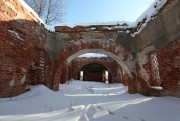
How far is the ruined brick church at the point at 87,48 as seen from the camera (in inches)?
164

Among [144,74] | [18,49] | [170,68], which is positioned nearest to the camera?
[170,68]

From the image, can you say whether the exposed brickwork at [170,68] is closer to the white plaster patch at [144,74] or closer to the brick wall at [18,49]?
the white plaster patch at [144,74]

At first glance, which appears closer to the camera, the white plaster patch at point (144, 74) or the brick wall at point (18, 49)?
the brick wall at point (18, 49)

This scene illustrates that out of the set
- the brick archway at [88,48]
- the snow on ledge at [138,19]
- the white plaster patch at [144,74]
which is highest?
the snow on ledge at [138,19]

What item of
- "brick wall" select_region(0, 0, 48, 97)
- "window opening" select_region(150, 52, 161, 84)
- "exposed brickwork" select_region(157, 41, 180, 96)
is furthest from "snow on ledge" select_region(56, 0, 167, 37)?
"brick wall" select_region(0, 0, 48, 97)

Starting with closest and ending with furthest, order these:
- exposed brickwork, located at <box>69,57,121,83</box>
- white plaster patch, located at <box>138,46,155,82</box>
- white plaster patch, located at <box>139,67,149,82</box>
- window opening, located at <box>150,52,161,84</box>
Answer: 1. window opening, located at <box>150,52,161,84</box>
2. white plaster patch, located at <box>138,46,155,82</box>
3. white plaster patch, located at <box>139,67,149,82</box>
4. exposed brickwork, located at <box>69,57,121,83</box>

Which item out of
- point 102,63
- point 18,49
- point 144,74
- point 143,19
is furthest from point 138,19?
point 102,63

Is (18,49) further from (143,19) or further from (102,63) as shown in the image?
(102,63)

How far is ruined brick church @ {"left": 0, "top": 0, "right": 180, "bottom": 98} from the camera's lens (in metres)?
Result: 4.16

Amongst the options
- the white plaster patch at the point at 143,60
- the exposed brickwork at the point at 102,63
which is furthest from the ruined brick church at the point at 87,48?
the exposed brickwork at the point at 102,63

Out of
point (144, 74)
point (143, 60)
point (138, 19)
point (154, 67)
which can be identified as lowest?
point (144, 74)

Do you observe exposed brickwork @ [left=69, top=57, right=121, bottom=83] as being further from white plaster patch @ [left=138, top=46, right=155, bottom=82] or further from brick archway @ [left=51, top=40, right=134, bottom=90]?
white plaster patch @ [left=138, top=46, right=155, bottom=82]

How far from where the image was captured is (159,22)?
4809 mm

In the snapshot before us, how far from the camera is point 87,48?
24.1 feet
